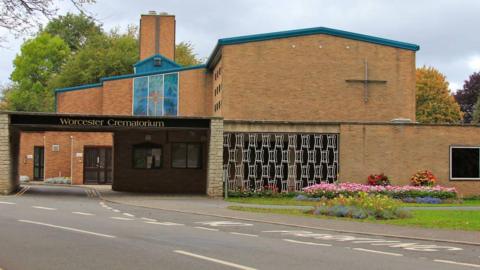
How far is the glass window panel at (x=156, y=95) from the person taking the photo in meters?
44.2

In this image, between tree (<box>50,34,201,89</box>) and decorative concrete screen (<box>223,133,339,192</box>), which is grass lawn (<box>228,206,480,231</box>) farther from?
tree (<box>50,34,201,89</box>)

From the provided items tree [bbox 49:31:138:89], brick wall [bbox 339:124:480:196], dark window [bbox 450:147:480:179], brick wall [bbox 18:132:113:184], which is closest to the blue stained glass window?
brick wall [bbox 18:132:113:184]

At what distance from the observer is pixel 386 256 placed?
11.3m

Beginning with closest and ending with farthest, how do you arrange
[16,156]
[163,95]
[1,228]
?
1. [1,228]
2. [16,156]
3. [163,95]

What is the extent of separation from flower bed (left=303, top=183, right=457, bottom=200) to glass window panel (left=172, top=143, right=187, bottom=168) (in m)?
9.01

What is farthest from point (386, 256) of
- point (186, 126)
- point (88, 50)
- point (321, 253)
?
point (88, 50)

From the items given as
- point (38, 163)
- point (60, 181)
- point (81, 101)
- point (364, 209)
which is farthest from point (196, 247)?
point (38, 163)

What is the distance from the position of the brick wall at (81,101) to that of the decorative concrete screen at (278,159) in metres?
16.8

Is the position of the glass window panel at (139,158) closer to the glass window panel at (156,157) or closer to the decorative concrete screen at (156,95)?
the glass window panel at (156,157)

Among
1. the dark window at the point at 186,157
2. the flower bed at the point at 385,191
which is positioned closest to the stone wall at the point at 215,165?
the flower bed at the point at 385,191

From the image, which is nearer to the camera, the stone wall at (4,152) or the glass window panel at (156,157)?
the stone wall at (4,152)

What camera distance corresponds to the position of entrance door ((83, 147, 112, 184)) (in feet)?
151

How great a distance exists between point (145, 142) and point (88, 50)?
34.5 m

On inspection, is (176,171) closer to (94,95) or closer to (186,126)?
(186,126)
